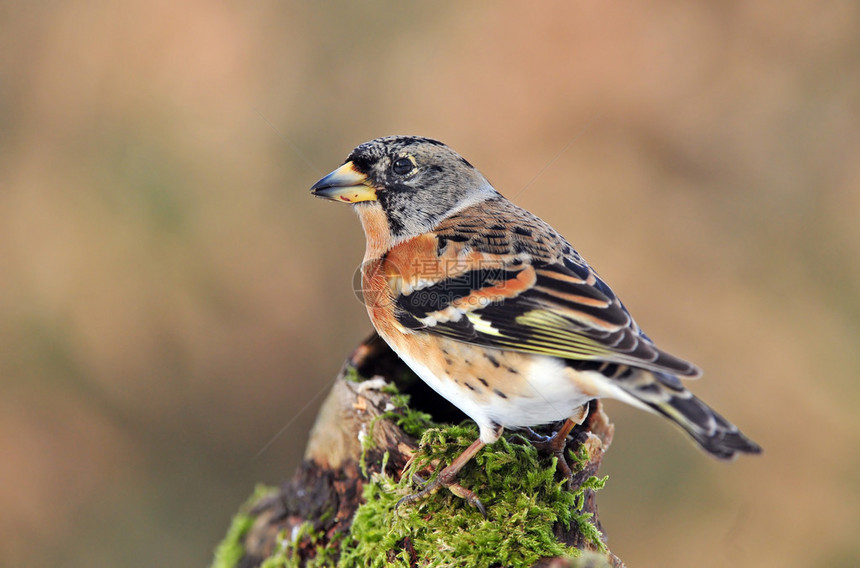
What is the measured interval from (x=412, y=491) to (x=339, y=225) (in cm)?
435

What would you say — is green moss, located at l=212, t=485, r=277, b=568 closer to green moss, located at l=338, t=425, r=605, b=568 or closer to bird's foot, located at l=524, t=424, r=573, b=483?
green moss, located at l=338, t=425, r=605, b=568

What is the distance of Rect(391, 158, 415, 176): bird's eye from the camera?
161 inches

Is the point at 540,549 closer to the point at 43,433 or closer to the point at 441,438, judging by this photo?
the point at 441,438

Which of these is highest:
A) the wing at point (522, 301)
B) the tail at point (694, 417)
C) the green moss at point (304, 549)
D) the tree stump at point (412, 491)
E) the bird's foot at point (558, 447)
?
the wing at point (522, 301)

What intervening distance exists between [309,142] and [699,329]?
440cm

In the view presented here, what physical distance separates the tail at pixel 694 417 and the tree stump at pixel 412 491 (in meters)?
0.59

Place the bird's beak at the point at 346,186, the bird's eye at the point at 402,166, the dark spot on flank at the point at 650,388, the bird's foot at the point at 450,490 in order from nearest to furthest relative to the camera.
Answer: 1. the dark spot on flank at the point at 650,388
2. the bird's foot at the point at 450,490
3. the bird's beak at the point at 346,186
4. the bird's eye at the point at 402,166

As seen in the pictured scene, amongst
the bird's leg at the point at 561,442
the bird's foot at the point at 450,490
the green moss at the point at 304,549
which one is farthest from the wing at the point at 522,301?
the green moss at the point at 304,549

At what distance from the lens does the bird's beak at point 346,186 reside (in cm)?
397

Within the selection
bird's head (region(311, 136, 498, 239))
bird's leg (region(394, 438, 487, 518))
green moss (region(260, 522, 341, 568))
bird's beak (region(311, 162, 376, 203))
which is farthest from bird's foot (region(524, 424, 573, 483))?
bird's beak (region(311, 162, 376, 203))

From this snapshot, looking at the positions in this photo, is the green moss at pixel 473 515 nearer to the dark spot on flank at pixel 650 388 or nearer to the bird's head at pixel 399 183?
the dark spot on flank at pixel 650 388

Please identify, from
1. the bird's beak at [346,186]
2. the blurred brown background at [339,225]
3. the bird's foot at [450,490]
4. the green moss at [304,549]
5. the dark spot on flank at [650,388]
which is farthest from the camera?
the blurred brown background at [339,225]

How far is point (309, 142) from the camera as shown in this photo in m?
7.08

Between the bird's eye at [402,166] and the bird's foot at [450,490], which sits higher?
the bird's eye at [402,166]
